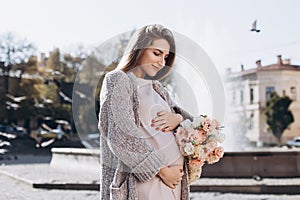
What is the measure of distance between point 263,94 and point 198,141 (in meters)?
35.4

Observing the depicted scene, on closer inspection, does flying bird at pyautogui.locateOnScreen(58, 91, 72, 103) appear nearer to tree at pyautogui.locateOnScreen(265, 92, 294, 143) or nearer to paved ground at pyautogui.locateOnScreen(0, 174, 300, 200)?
tree at pyautogui.locateOnScreen(265, 92, 294, 143)

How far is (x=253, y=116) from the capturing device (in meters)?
37.3

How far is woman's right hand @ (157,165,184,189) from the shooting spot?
2059mm

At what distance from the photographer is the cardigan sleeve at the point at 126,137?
1995mm

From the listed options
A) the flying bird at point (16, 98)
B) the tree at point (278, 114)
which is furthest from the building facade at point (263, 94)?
the flying bird at point (16, 98)

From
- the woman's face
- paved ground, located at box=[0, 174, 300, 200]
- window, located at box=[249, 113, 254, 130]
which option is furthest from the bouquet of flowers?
window, located at box=[249, 113, 254, 130]

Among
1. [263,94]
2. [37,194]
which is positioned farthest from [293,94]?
[37,194]

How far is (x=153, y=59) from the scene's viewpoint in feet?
6.96

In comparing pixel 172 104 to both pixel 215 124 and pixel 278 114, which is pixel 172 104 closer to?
pixel 215 124

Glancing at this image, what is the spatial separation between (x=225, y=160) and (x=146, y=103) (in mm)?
7582

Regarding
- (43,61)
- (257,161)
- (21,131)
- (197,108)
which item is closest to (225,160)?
(257,161)

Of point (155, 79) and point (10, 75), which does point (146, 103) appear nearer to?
point (155, 79)

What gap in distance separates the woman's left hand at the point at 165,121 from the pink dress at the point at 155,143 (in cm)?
2

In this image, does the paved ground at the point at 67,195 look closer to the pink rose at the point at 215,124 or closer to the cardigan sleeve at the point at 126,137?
the pink rose at the point at 215,124
